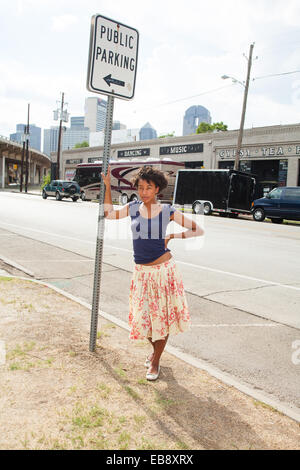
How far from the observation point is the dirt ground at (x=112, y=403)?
2.51 m

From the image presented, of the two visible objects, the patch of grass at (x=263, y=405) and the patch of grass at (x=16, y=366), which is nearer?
the patch of grass at (x=263, y=405)

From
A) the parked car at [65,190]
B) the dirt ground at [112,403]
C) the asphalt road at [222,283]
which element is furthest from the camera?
the parked car at [65,190]

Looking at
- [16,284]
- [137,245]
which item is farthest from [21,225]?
[137,245]

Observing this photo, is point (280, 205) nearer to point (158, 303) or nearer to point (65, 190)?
point (65, 190)

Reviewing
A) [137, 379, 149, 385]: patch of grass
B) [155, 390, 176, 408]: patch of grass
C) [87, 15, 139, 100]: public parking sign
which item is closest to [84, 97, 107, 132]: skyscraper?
[87, 15, 139, 100]: public parking sign

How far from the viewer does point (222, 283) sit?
7.04 meters

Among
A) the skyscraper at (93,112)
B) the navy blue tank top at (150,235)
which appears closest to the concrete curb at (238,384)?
the navy blue tank top at (150,235)

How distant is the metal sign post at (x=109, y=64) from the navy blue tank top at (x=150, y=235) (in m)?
0.43

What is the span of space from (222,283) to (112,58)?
15.0 ft

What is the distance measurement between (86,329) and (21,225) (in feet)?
35.5

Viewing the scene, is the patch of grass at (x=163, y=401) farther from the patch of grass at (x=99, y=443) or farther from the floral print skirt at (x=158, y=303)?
the patch of grass at (x=99, y=443)

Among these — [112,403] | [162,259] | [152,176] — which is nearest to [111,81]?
[152,176]

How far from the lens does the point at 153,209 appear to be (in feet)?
11.3

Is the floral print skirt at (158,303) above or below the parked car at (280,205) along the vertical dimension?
below
